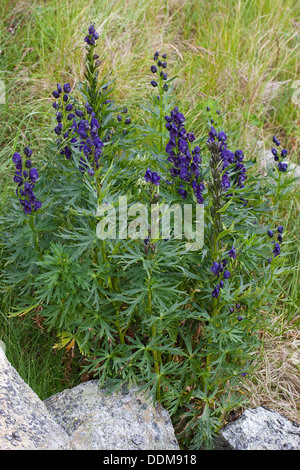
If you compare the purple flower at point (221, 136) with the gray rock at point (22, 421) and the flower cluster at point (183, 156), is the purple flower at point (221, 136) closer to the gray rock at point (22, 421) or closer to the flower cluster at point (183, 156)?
the flower cluster at point (183, 156)

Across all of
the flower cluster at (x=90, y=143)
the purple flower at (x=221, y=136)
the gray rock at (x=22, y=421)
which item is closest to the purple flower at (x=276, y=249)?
the purple flower at (x=221, y=136)

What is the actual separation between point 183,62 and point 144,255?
12.0 ft

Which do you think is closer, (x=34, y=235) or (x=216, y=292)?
(x=216, y=292)

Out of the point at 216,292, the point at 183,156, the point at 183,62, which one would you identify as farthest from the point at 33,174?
the point at 183,62

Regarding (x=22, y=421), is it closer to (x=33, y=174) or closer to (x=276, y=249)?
(x=33, y=174)

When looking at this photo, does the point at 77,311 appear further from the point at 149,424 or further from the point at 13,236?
the point at 149,424

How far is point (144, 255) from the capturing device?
2662mm

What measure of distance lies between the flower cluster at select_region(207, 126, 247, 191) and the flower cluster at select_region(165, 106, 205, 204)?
0.12 meters

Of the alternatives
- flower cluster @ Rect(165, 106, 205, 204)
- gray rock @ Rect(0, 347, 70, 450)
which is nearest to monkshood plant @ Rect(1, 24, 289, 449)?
flower cluster @ Rect(165, 106, 205, 204)

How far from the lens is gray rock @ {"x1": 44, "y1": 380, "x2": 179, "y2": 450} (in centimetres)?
290

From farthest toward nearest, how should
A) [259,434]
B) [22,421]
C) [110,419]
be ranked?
[259,434], [110,419], [22,421]

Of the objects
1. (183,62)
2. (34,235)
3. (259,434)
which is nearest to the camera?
(34,235)

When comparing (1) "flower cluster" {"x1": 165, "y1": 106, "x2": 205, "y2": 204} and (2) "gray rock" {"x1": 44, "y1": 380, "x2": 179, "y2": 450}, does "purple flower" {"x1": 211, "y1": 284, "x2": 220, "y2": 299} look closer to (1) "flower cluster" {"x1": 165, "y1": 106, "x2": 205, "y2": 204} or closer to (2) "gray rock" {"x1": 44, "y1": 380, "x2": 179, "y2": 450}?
(1) "flower cluster" {"x1": 165, "y1": 106, "x2": 205, "y2": 204}
